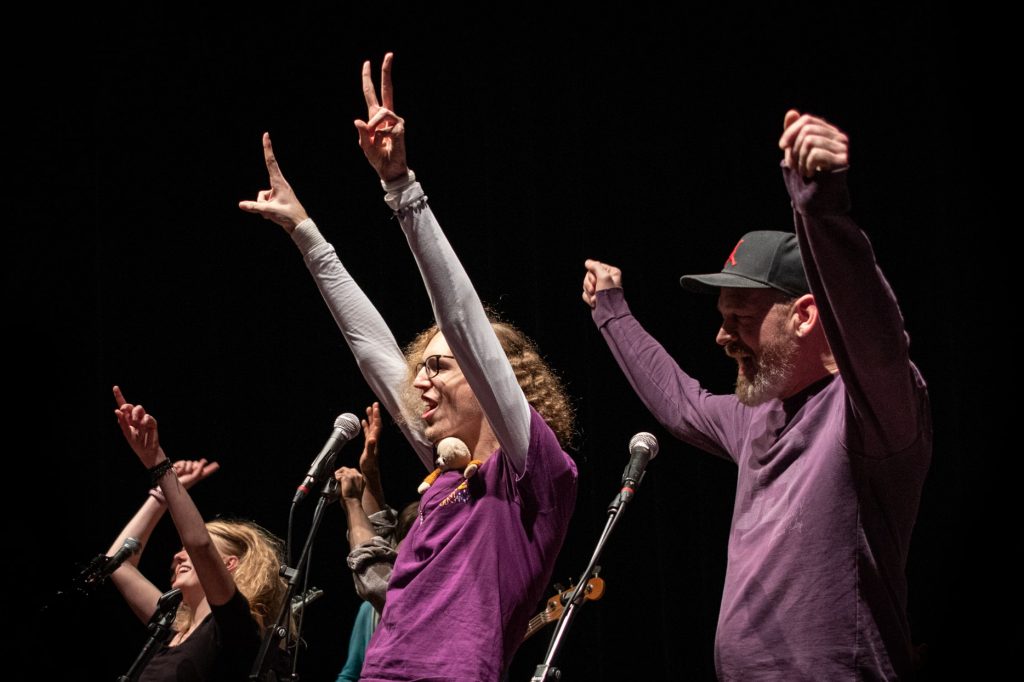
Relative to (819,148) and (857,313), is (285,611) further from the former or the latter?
(819,148)

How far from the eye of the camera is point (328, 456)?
2.65 meters

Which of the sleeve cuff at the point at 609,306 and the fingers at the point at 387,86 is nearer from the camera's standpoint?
the fingers at the point at 387,86

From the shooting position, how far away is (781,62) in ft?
12.1

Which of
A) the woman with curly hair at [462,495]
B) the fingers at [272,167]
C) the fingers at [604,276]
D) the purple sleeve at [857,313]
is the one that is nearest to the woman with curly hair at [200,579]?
the fingers at [272,167]

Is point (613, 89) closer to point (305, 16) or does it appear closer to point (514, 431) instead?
point (305, 16)

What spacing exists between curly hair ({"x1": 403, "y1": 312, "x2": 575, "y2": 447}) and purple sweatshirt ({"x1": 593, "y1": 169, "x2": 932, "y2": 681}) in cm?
65

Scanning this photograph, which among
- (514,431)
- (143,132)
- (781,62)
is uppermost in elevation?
(143,132)

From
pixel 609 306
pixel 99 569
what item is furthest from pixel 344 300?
pixel 99 569

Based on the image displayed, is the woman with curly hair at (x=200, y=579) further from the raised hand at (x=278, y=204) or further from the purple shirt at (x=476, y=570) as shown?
the purple shirt at (x=476, y=570)

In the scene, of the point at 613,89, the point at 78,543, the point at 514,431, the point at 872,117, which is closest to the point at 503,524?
the point at 514,431

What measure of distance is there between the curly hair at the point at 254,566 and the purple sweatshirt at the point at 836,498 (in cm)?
209

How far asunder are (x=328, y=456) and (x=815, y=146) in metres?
1.63

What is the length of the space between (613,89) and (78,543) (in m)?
2.76

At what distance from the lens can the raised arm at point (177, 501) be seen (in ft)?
9.03
